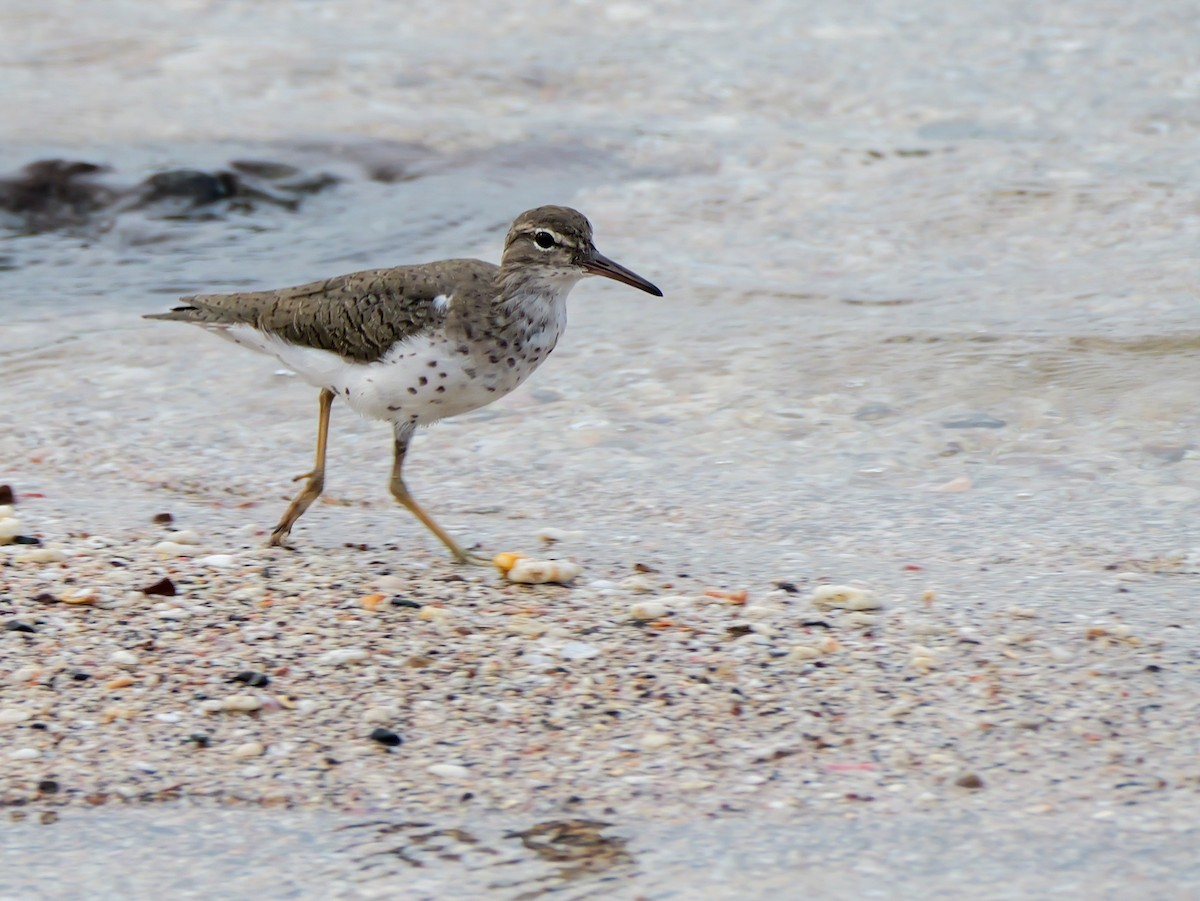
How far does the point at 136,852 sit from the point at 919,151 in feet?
24.0

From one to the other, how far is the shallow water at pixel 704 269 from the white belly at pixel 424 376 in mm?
537

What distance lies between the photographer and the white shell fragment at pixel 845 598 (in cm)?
476

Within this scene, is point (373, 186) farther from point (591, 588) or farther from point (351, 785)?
point (351, 785)

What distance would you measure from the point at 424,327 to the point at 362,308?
24 centimetres

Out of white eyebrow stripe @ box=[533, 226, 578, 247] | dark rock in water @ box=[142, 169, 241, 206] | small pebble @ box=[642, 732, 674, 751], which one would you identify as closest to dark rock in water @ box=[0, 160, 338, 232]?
dark rock in water @ box=[142, 169, 241, 206]

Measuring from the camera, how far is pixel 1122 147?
9617 millimetres

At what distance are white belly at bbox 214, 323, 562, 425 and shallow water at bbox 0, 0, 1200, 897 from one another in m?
0.54

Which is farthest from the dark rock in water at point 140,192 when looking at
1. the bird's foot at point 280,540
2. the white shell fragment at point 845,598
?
the white shell fragment at point 845,598

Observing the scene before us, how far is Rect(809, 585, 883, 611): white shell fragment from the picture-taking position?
187 inches

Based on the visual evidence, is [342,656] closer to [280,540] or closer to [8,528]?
[280,540]

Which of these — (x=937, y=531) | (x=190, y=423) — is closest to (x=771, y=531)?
(x=937, y=531)

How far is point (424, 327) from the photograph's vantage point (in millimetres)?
5137

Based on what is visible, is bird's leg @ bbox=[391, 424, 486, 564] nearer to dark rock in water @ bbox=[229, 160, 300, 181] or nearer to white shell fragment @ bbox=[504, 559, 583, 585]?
white shell fragment @ bbox=[504, 559, 583, 585]

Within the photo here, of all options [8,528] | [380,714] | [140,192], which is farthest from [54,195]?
[380,714]
